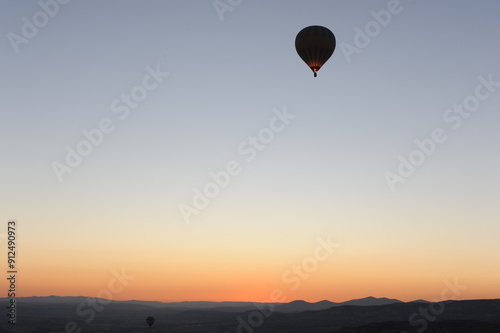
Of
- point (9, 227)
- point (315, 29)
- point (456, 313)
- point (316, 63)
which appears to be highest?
point (315, 29)

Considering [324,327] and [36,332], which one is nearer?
[324,327]

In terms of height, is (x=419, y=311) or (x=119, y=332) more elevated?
(x=119, y=332)

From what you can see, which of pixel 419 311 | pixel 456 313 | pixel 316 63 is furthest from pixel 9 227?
pixel 419 311

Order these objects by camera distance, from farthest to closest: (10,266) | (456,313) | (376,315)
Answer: (376,315)
(456,313)
(10,266)

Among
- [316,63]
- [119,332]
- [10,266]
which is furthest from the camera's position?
[119,332]

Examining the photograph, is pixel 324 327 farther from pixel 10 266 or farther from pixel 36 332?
pixel 10 266

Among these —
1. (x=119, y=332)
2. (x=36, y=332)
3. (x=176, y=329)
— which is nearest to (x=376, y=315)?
(x=176, y=329)
